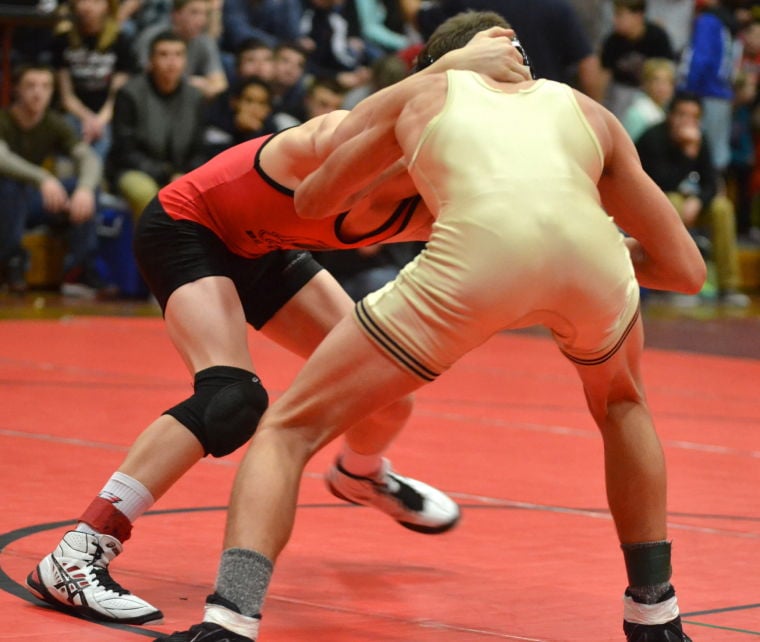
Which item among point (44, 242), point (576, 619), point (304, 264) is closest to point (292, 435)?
point (576, 619)

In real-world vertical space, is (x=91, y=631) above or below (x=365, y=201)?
below

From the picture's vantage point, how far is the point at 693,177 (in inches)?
477

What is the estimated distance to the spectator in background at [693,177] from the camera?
1180 cm

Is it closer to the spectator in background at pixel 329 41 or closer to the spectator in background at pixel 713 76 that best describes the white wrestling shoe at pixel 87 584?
the spectator in background at pixel 329 41

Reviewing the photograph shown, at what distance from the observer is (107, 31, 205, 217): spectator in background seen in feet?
34.4

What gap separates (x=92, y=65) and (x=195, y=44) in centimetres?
87

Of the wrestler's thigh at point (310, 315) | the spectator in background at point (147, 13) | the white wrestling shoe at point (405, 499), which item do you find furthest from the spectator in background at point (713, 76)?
the wrestler's thigh at point (310, 315)

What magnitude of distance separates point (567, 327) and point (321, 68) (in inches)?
396

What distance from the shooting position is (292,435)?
2.97 m

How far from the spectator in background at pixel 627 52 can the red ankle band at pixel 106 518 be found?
30.8 ft

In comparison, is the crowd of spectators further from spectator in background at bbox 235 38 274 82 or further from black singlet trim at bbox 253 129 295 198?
black singlet trim at bbox 253 129 295 198

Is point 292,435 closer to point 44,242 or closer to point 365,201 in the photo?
point 365,201

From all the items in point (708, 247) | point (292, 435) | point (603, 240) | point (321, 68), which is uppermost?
point (603, 240)

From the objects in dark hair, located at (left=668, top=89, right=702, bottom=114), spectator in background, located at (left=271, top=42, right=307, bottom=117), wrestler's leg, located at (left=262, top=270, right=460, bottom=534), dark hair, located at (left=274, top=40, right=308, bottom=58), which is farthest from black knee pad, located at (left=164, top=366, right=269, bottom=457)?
dark hair, located at (left=668, top=89, right=702, bottom=114)
